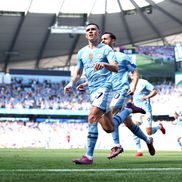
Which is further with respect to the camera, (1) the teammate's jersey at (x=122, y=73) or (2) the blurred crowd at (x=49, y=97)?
(2) the blurred crowd at (x=49, y=97)

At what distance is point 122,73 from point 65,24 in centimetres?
3938

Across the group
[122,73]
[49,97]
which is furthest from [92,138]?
[49,97]

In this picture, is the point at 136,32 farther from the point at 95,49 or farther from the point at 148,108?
the point at 95,49

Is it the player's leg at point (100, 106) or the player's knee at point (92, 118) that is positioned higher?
the player's leg at point (100, 106)

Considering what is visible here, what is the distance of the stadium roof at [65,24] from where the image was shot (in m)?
46.8

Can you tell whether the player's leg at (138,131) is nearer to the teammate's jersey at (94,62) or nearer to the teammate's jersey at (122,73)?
the teammate's jersey at (122,73)

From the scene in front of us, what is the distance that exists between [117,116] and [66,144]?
28.4m

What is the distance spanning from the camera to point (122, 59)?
37.0 ft

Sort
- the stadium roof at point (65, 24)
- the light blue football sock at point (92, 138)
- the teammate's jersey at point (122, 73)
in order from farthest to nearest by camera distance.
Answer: the stadium roof at point (65, 24), the teammate's jersey at point (122, 73), the light blue football sock at point (92, 138)

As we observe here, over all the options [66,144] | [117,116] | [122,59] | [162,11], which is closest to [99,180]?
[117,116]

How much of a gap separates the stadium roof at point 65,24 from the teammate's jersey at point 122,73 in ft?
113

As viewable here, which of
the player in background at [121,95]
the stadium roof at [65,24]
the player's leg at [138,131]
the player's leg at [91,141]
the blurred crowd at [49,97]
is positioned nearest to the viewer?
the player's leg at [91,141]

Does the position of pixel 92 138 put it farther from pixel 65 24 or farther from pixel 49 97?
pixel 49 97

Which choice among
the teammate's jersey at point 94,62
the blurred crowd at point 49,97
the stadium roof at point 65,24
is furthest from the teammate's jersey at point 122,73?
the blurred crowd at point 49,97
